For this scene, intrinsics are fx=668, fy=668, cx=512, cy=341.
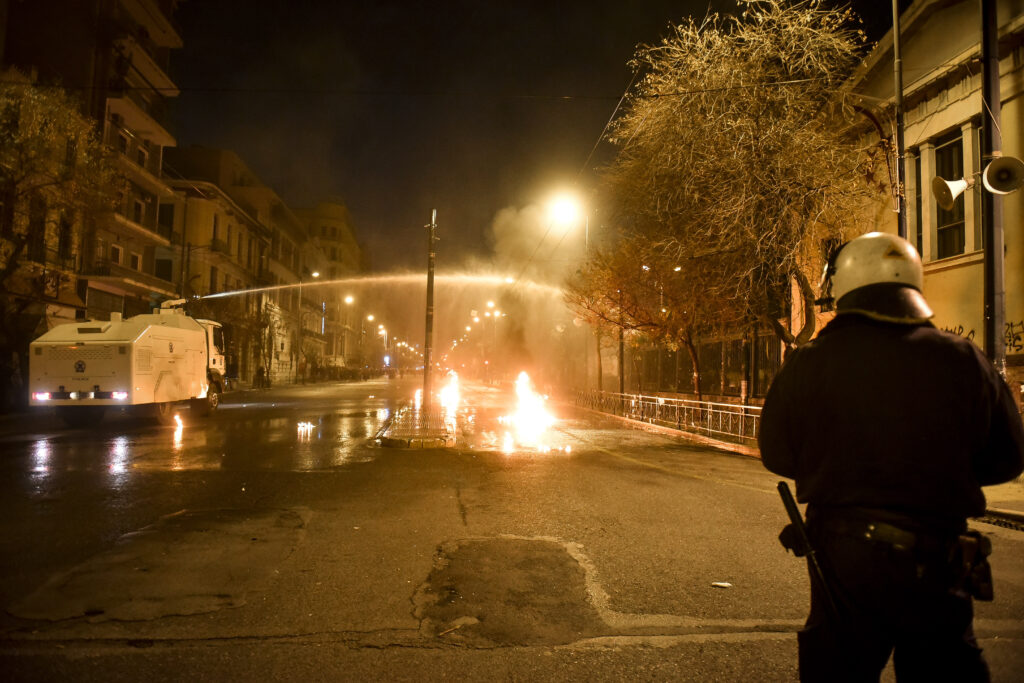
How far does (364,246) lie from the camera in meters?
113

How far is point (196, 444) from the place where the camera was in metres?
13.3

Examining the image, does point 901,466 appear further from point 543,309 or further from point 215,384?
point 543,309

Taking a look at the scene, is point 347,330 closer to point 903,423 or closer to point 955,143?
point 955,143

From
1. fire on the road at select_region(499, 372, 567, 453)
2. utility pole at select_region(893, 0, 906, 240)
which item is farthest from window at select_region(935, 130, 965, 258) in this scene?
fire on the road at select_region(499, 372, 567, 453)

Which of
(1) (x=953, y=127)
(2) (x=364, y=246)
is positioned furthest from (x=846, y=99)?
(2) (x=364, y=246)

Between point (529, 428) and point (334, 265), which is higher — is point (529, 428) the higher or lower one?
the lower one

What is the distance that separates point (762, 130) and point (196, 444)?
12.7m

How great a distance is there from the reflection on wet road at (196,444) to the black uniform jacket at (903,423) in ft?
30.1

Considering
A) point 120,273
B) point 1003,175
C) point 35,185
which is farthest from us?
point 120,273

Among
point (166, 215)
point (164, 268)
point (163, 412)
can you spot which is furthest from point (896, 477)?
point (166, 215)

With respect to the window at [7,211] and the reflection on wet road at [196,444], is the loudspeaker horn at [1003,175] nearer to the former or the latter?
the reflection on wet road at [196,444]

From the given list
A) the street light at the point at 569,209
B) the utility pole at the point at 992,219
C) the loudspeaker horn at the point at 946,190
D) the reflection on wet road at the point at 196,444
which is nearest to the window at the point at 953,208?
the loudspeaker horn at the point at 946,190

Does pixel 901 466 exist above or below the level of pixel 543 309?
below

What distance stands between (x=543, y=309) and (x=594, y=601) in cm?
4737
